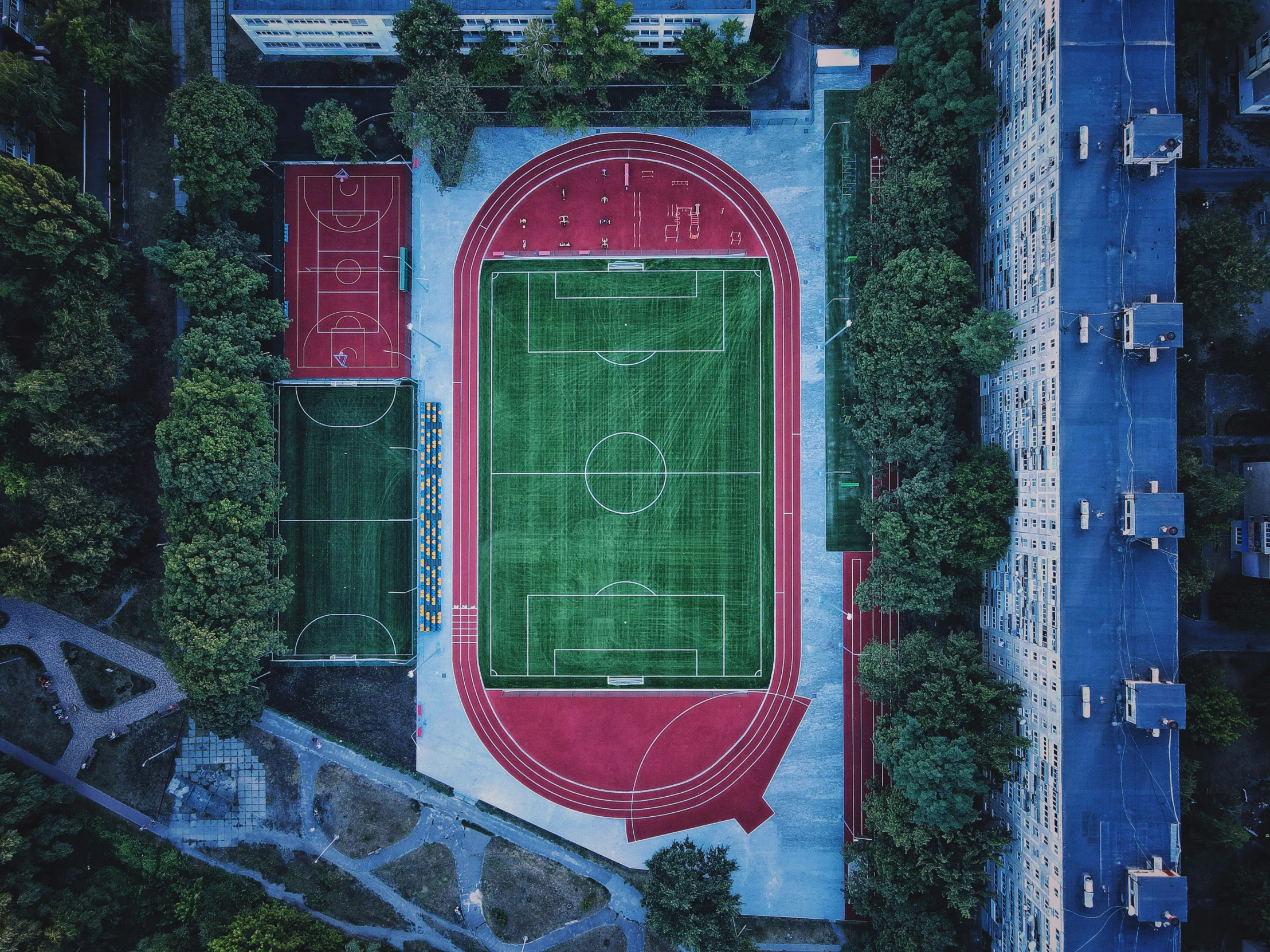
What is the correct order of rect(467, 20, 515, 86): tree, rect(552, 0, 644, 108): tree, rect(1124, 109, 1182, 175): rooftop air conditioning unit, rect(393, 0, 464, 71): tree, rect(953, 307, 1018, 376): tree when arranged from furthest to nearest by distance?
rect(467, 20, 515, 86): tree
rect(393, 0, 464, 71): tree
rect(552, 0, 644, 108): tree
rect(953, 307, 1018, 376): tree
rect(1124, 109, 1182, 175): rooftop air conditioning unit

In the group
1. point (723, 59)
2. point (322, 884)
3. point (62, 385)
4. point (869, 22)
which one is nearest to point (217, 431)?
point (62, 385)

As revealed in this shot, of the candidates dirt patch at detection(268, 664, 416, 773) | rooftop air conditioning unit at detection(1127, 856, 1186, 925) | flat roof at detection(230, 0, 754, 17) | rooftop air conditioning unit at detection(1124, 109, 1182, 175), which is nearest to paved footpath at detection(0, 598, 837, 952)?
dirt patch at detection(268, 664, 416, 773)

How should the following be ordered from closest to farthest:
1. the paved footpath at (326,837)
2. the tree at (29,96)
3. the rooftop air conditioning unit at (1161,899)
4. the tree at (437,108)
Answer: the rooftop air conditioning unit at (1161,899), the tree at (29,96), the tree at (437,108), the paved footpath at (326,837)

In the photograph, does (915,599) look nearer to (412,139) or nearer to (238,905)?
(412,139)

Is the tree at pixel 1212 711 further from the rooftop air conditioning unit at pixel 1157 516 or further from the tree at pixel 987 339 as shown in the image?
the tree at pixel 987 339

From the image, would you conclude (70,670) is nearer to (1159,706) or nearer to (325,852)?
(325,852)

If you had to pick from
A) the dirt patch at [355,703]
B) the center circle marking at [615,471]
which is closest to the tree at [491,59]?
the center circle marking at [615,471]

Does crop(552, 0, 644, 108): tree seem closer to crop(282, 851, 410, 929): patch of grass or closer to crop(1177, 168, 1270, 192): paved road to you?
crop(1177, 168, 1270, 192): paved road
